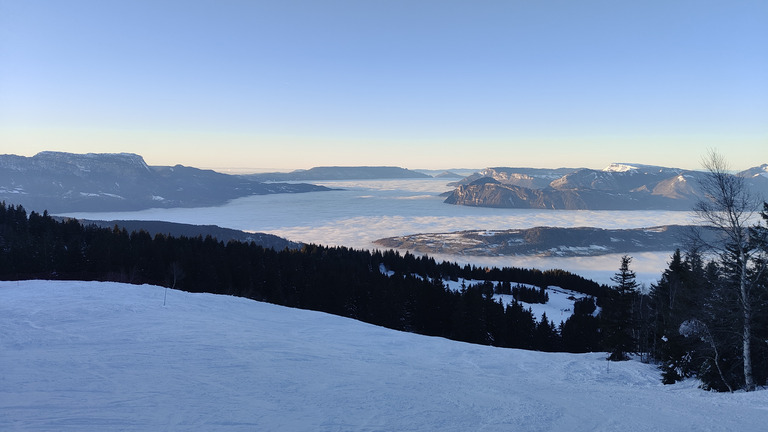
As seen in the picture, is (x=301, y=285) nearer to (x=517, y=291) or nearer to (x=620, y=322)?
(x=620, y=322)

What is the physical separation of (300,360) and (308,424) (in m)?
6.02

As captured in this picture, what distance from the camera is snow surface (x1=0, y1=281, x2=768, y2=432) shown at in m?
9.27

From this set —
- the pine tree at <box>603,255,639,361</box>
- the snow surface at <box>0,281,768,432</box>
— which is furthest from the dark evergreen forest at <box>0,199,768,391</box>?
the snow surface at <box>0,281,768,432</box>

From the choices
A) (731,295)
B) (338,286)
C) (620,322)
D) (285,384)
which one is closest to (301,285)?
(338,286)

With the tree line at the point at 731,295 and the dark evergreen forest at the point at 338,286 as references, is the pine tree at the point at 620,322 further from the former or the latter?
the tree line at the point at 731,295

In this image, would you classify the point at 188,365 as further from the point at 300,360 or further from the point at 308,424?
the point at 308,424

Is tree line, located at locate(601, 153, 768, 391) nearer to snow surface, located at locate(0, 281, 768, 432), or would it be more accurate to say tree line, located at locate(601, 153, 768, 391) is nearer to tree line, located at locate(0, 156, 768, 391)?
tree line, located at locate(0, 156, 768, 391)

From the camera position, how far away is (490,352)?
21922 millimetres

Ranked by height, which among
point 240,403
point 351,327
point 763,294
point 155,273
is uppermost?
point 763,294

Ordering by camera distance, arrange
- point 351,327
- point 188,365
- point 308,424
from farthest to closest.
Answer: point 351,327, point 188,365, point 308,424

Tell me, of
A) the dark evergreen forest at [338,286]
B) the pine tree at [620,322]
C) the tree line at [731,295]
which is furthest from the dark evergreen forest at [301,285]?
the tree line at [731,295]

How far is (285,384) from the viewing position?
11867 mm

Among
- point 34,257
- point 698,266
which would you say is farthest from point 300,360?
point 34,257

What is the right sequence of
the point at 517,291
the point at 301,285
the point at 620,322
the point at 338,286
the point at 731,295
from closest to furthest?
1. the point at 731,295
2. the point at 620,322
3. the point at 338,286
4. the point at 301,285
5. the point at 517,291
